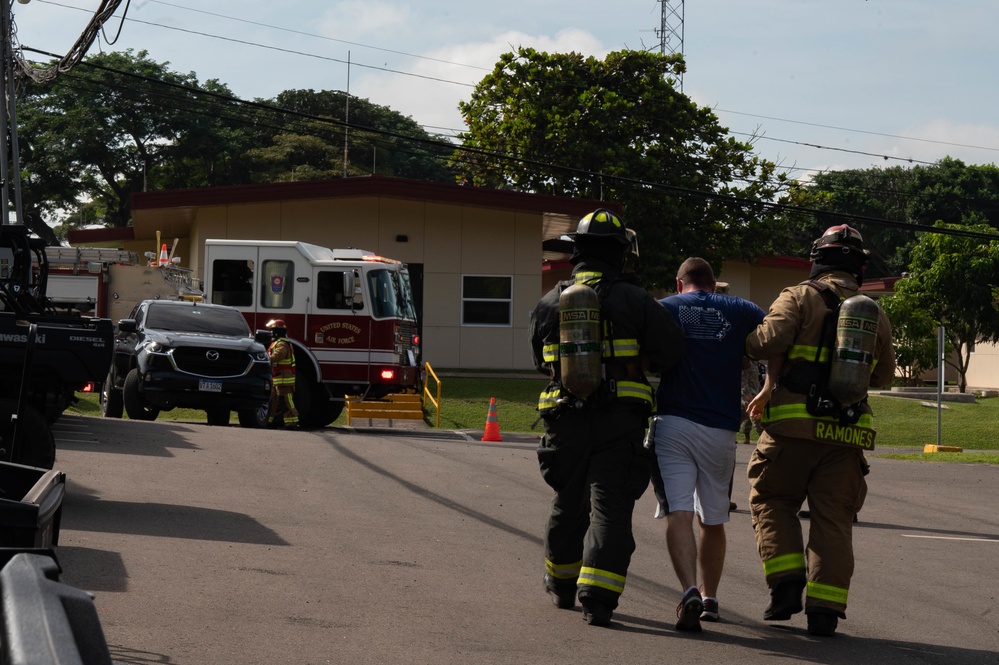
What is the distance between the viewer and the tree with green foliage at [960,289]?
1682 inches

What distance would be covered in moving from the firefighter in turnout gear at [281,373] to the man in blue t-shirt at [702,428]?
44.8 feet

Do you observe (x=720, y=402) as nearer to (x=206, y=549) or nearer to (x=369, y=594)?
(x=369, y=594)

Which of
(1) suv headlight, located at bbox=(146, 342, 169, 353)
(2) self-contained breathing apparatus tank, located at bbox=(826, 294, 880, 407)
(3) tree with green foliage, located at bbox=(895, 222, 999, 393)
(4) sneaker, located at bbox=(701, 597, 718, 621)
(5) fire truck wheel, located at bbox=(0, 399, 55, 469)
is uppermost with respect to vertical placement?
(3) tree with green foliage, located at bbox=(895, 222, 999, 393)

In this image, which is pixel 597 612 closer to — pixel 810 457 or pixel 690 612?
pixel 690 612

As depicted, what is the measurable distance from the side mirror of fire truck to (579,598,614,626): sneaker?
14947mm

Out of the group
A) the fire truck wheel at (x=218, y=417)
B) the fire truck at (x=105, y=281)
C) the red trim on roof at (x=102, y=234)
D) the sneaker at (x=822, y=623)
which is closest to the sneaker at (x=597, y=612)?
the sneaker at (x=822, y=623)

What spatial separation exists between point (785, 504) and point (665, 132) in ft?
118

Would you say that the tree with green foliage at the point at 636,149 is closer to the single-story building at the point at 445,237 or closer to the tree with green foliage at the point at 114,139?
the single-story building at the point at 445,237

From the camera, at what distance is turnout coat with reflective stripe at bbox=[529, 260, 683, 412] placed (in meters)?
6.48

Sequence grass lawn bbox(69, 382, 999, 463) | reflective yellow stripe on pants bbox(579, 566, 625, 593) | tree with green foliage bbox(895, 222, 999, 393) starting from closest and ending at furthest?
1. reflective yellow stripe on pants bbox(579, 566, 625, 593)
2. grass lawn bbox(69, 382, 999, 463)
3. tree with green foliage bbox(895, 222, 999, 393)

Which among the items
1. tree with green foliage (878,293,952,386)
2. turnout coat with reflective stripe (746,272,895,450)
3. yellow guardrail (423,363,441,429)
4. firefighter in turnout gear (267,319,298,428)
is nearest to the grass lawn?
yellow guardrail (423,363,441,429)

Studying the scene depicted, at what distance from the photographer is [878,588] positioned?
7949mm

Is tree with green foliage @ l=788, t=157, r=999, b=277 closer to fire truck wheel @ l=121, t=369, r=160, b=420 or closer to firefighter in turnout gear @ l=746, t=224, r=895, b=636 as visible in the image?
fire truck wheel @ l=121, t=369, r=160, b=420

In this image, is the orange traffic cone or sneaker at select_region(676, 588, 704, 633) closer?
sneaker at select_region(676, 588, 704, 633)
